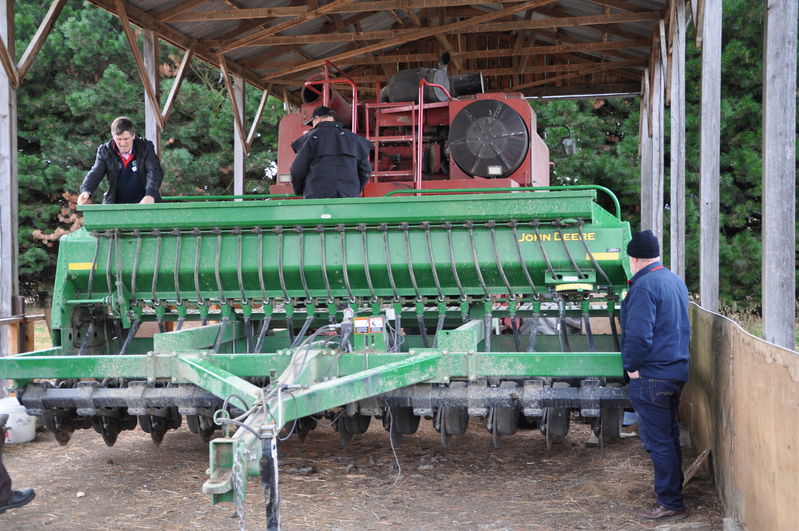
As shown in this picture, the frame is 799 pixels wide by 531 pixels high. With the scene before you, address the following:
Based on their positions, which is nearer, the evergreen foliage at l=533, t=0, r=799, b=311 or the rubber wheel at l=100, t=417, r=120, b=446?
the rubber wheel at l=100, t=417, r=120, b=446

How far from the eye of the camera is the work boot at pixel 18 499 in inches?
194

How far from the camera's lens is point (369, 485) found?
226 inches

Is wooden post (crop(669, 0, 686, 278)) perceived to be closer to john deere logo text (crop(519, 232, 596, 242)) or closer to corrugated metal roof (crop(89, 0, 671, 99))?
corrugated metal roof (crop(89, 0, 671, 99))

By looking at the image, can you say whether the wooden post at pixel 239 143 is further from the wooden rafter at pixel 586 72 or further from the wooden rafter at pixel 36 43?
the wooden rafter at pixel 586 72

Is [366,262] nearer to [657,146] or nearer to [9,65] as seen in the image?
[9,65]

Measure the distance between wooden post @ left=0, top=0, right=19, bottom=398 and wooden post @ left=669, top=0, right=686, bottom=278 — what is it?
21.9 feet

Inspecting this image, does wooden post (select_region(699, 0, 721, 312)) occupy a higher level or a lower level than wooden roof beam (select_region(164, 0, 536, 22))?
lower

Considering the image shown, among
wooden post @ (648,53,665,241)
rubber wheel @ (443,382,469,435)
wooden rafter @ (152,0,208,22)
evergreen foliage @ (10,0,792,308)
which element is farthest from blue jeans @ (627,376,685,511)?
evergreen foliage @ (10,0,792,308)

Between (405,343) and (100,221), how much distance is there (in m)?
2.45

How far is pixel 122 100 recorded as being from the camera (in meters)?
19.0

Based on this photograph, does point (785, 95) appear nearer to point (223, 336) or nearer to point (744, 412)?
point (744, 412)

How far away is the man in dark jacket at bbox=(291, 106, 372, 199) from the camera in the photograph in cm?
671

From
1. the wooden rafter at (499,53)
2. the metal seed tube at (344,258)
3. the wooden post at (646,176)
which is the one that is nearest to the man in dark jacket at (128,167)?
the metal seed tube at (344,258)

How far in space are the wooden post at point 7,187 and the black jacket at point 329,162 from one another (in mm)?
3120
